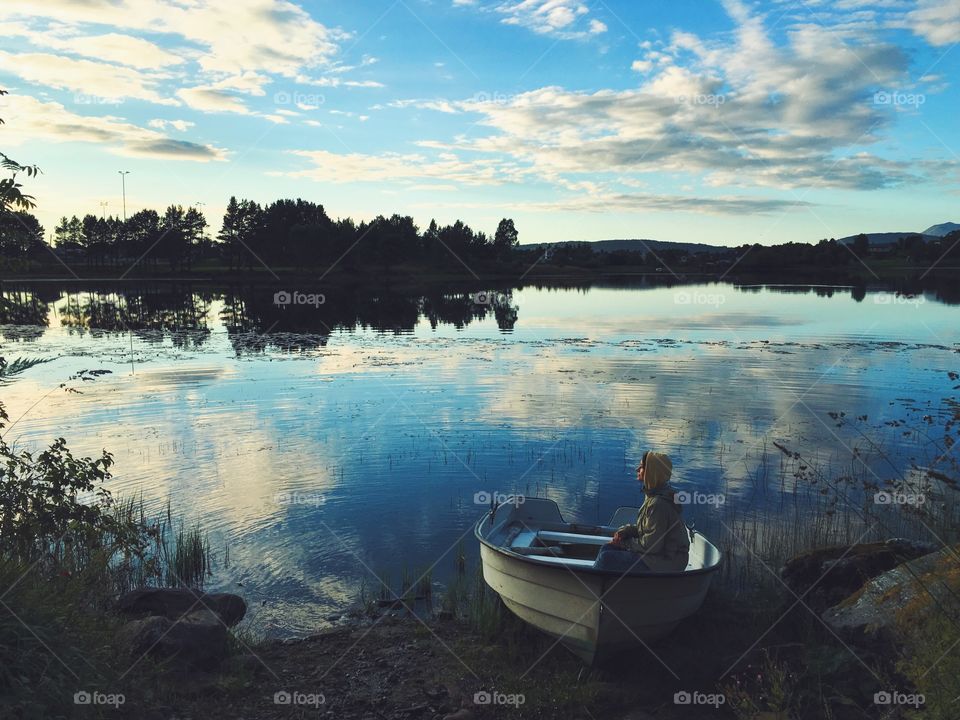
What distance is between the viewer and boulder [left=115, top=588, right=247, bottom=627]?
34.8ft

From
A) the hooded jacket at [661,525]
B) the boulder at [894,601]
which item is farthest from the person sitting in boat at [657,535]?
the boulder at [894,601]

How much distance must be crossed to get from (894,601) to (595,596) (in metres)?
3.95

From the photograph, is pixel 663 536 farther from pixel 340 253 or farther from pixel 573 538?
pixel 340 253

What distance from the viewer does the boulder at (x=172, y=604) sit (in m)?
10.6

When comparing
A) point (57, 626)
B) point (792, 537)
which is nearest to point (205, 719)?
point (57, 626)

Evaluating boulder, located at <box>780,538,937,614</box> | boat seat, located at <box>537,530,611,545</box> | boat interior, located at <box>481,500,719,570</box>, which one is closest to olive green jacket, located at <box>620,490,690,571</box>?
boat interior, located at <box>481,500,719,570</box>

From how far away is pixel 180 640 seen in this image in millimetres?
9445

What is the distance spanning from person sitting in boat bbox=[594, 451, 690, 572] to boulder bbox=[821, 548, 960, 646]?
93.4 inches

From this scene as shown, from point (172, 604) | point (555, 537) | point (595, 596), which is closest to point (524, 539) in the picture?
point (555, 537)

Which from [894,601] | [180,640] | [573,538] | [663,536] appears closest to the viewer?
[894,601]

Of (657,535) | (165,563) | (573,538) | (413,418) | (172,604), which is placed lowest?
(165,563)

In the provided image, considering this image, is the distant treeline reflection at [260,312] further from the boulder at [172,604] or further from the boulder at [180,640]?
the boulder at [180,640]

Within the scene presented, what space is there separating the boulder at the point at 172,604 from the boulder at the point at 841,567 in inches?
369

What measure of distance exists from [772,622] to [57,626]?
32.1ft
